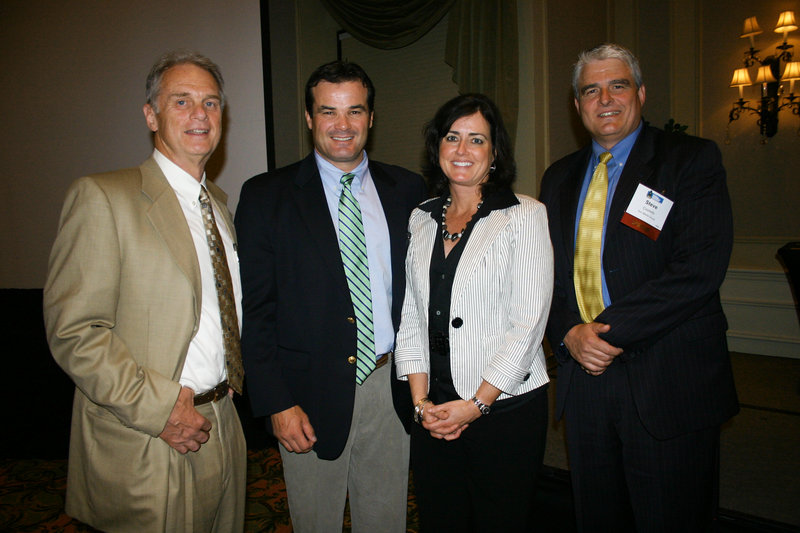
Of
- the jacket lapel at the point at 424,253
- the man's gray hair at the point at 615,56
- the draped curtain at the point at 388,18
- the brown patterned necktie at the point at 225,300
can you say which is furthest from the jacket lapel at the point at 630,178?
the draped curtain at the point at 388,18

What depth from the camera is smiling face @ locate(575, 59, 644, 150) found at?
184 cm

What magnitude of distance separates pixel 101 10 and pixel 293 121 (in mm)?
1607

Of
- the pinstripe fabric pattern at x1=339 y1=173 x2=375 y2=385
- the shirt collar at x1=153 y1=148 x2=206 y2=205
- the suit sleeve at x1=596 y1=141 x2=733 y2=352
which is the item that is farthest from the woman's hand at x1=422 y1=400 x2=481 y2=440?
the shirt collar at x1=153 y1=148 x2=206 y2=205

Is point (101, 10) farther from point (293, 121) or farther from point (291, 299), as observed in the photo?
point (291, 299)

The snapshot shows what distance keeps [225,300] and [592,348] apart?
1.21 meters

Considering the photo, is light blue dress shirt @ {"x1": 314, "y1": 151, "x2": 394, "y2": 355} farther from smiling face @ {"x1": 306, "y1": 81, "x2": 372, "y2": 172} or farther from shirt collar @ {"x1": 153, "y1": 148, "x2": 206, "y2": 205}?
shirt collar @ {"x1": 153, "y1": 148, "x2": 206, "y2": 205}

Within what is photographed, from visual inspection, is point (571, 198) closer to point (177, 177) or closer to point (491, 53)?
point (177, 177)

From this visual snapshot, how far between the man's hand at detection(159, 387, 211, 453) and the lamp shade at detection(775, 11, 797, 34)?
6.00 m

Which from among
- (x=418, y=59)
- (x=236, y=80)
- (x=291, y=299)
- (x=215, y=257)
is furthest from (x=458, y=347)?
(x=418, y=59)

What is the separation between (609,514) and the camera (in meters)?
1.87

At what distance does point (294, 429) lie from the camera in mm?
1657

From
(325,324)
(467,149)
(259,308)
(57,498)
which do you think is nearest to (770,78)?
(467,149)

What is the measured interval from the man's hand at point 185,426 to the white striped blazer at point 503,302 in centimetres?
78

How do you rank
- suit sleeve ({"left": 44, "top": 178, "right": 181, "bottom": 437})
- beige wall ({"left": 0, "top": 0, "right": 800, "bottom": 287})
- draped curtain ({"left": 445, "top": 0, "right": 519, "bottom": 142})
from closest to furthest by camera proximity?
suit sleeve ({"left": 44, "top": 178, "right": 181, "bottom": 437})
beige wall ({"left": 0, "top": 0, "right": 800, "bottom": 287})
draped curtain ({"left": 445, "top": 0, "right": 519, "bottom": 142})
